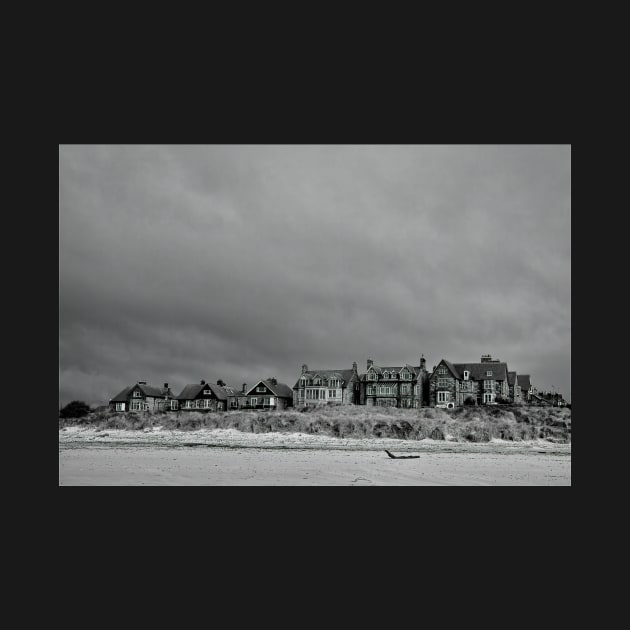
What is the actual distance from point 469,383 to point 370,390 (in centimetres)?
728

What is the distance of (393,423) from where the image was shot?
2564 centimetres

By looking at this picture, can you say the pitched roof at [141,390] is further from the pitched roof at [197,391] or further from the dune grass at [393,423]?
the dune grass at [393,423]

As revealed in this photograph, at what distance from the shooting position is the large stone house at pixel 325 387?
42375 millimetres

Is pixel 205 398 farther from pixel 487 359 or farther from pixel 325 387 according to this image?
pixel 487 359

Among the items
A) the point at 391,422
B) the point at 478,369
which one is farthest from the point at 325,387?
the point at 391,422

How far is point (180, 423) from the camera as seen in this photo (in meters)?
28.8

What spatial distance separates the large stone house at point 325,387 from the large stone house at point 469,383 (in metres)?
5.96

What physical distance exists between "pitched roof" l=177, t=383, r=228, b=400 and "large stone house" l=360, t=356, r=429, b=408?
431 inches

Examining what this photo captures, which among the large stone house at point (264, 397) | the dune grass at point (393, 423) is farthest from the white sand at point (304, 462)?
the large stone house at point (264, 397)

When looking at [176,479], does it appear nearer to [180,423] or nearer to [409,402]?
[180,423]

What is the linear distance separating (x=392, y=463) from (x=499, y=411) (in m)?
14.7

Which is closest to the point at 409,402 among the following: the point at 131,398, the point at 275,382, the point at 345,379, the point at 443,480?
the point at 345,379

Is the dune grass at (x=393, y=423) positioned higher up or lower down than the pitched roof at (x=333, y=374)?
lower down

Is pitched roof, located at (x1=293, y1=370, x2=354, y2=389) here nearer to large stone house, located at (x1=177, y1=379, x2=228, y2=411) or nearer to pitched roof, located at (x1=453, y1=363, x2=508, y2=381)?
large stone house, located at (x1=177, y1=379, x2=228, y2=411)
